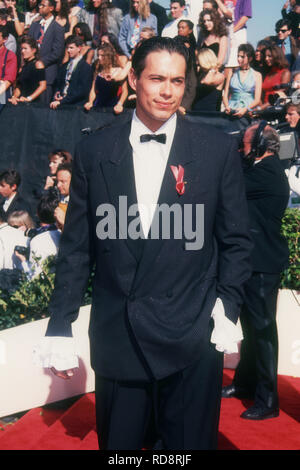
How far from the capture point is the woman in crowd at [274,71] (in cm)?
848

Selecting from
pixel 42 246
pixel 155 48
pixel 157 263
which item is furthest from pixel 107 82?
pixel 157 263

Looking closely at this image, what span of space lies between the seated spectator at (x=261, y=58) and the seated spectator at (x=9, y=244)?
4.40 m

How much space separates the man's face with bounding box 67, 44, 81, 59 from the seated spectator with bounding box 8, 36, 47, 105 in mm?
501

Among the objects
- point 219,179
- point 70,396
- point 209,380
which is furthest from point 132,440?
point 70,396

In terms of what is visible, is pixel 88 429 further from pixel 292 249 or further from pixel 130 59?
pixel 130 59

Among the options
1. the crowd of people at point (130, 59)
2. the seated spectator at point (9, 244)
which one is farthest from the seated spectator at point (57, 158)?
the seated spectator at point (9, 244)

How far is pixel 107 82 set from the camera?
28.1ft

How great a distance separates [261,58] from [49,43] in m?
3.16

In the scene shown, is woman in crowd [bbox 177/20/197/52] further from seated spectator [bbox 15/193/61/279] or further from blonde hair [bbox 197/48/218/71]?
seated spectator [bbox 15/193/61/279]

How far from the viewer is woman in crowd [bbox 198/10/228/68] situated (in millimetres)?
8555

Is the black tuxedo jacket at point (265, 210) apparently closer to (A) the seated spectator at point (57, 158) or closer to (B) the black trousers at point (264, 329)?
(B) the black trousers at point (264, 329)

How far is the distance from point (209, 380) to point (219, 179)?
75 centimetres

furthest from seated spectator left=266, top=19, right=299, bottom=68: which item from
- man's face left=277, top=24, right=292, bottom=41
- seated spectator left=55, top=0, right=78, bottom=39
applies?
seated spectator left=55, top=0, right=78, bottom=39

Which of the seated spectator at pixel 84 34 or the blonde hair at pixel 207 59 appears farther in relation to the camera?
the seated spectator at pixel 84 34
